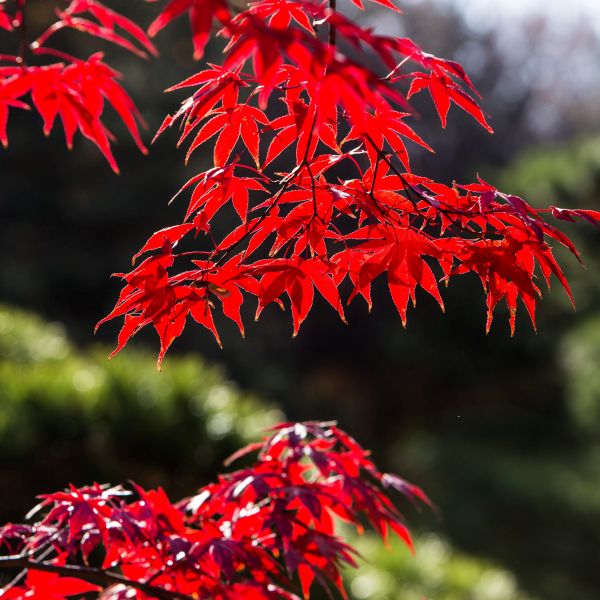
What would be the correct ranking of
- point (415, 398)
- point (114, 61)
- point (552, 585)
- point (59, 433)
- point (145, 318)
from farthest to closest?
point (415, 398) < point (114, 61) < point (552, 585) < point (59, 433) < point (145, 318)

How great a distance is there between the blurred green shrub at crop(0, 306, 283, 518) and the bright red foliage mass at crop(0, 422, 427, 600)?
1.34 meters

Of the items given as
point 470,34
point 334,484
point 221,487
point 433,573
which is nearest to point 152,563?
point 221,487

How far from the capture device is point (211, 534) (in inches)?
37.7

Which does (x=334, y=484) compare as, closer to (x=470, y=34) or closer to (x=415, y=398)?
(x=415, y=398)

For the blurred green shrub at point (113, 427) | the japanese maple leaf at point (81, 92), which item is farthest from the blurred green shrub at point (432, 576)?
the japanese maple leaf at point (81, 92)

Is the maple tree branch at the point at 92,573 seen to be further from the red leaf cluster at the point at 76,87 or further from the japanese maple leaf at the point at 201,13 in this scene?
the japanese maple leaf at the point at 201,13

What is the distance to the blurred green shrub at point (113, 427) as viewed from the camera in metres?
2.33

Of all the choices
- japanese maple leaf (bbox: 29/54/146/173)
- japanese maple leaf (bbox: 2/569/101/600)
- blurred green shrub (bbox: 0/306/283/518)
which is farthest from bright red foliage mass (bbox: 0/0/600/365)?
blurred green shrub (bbox: 0/306/283/518)

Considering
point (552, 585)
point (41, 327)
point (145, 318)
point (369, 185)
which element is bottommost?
point (552, 585)

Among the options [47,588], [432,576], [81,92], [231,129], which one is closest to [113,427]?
[432,576]

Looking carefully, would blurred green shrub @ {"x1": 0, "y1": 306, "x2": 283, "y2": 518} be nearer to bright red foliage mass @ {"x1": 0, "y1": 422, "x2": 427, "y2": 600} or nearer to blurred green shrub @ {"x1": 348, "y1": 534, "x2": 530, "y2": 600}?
blurred green shrub @ {"x1": 348, "y1": 534, "x2": 530, "y2": 600}

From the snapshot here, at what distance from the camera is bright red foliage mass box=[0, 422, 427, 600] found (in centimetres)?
89

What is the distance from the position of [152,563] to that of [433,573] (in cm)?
235

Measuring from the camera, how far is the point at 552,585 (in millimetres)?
4898
